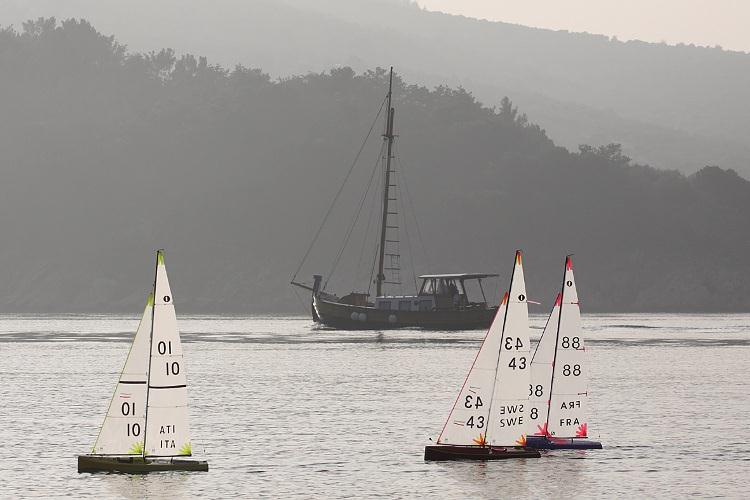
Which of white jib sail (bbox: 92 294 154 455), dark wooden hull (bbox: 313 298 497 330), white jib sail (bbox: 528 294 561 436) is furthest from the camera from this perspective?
A: dark wooden hull (bbox: 313 298 497 330)

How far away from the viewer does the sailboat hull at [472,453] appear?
169 feet

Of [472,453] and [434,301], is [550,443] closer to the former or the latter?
[472,453]

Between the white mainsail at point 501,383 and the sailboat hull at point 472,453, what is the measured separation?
38 cm

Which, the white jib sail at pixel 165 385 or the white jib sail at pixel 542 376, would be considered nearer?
the white jib sail at pixel 165 385

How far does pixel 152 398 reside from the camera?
4681 centimetres

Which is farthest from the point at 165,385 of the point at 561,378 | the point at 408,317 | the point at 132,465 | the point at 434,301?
the point at 434,301

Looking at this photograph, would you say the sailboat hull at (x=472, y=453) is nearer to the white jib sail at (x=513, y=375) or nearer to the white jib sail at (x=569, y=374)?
the white jib sail at (x=513, y=375)

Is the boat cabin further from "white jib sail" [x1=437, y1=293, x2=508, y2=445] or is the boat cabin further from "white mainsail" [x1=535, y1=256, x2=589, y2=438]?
"white jib sail" [x1=437, y1=293, x2=508, y2=445]

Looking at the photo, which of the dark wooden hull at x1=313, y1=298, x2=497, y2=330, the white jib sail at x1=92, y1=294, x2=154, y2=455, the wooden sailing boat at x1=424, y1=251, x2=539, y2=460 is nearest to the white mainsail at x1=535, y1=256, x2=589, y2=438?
the wooden sailing boat at x1=424, y1=251, x2=539, y2=460

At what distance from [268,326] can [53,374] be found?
86.0 metres

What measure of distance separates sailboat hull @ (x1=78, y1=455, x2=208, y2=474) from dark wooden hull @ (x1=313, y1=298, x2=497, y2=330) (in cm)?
10354

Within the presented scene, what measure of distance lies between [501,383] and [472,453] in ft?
10.7

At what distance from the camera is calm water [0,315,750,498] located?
171ft

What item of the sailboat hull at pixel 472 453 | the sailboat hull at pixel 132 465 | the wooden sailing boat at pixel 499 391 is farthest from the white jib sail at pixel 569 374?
the sailboat hull at pixel 132 465
